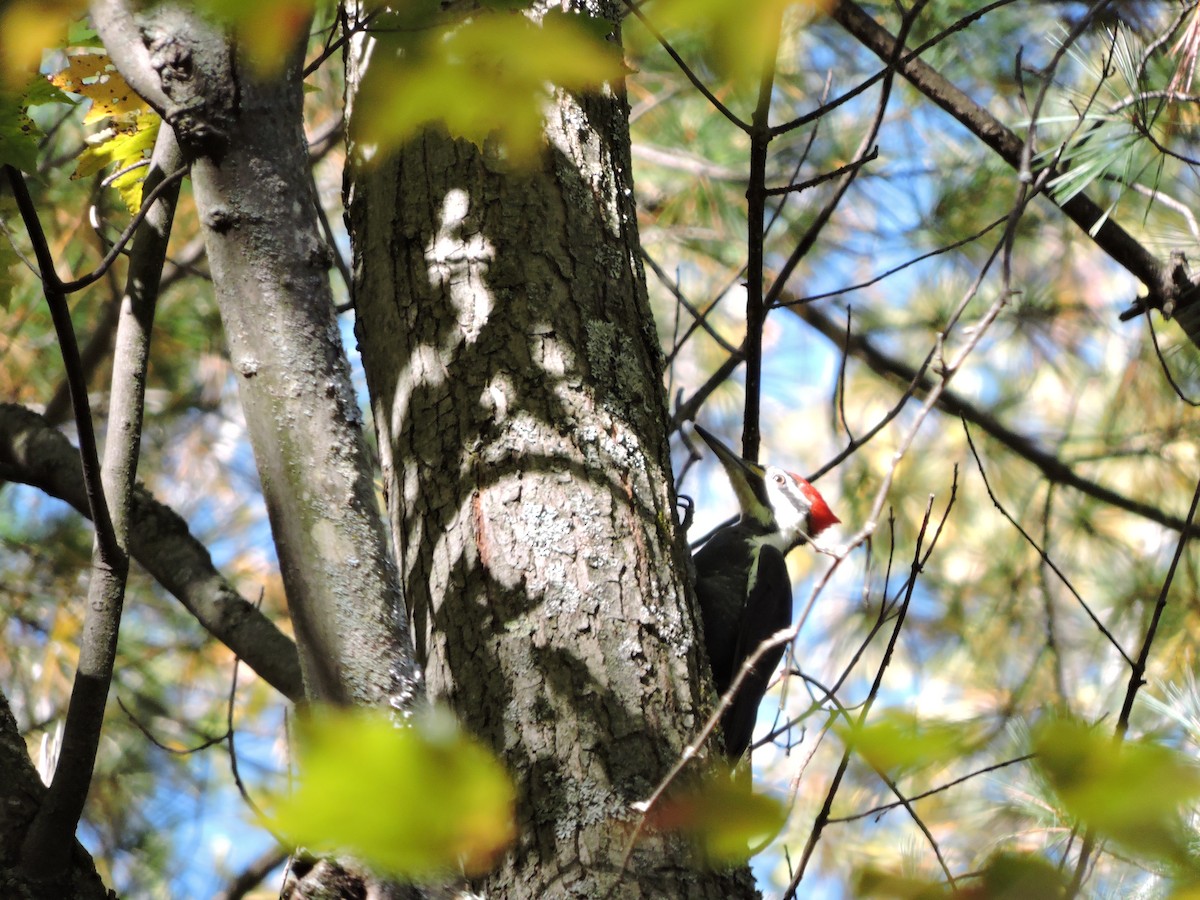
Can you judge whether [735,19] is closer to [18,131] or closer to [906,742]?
[906,742]

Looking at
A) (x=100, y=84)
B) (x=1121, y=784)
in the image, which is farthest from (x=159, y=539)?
(x=1121, y=784)

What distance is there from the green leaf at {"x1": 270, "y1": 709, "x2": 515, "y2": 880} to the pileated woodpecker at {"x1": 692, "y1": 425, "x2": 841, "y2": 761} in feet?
5.84

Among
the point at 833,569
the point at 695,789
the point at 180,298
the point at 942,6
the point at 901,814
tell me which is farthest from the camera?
the point at 901,814

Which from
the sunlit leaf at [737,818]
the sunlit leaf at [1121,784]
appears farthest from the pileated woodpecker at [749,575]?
the sunlit leaf at [1121,784]

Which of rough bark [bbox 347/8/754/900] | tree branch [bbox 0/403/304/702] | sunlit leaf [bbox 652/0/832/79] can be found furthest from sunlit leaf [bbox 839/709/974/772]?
tree branch [bbox 0/403/304/702]

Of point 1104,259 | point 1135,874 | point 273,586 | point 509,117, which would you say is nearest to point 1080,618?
point 1104,259

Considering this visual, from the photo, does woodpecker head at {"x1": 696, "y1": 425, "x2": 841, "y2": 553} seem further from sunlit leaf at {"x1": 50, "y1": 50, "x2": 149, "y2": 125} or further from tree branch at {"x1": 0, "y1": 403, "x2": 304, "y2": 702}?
sunlit leaf at {"x1": 50, "y1": 50, "x2": 149, "y2": 125}

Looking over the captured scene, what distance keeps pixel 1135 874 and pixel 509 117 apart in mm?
1741

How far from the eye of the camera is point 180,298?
430 cm

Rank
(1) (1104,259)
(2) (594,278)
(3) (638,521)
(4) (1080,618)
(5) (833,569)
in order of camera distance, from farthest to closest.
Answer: (1) (1104,259) → (4) (1080,618) → (2) (594,278) → (3) (638,521) → (5) (833,569)

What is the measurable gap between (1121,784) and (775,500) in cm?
289

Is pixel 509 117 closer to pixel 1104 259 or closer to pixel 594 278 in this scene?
pixel 594 278

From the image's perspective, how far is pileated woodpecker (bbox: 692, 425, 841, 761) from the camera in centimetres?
288

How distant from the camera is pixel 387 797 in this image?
0.74 metres
